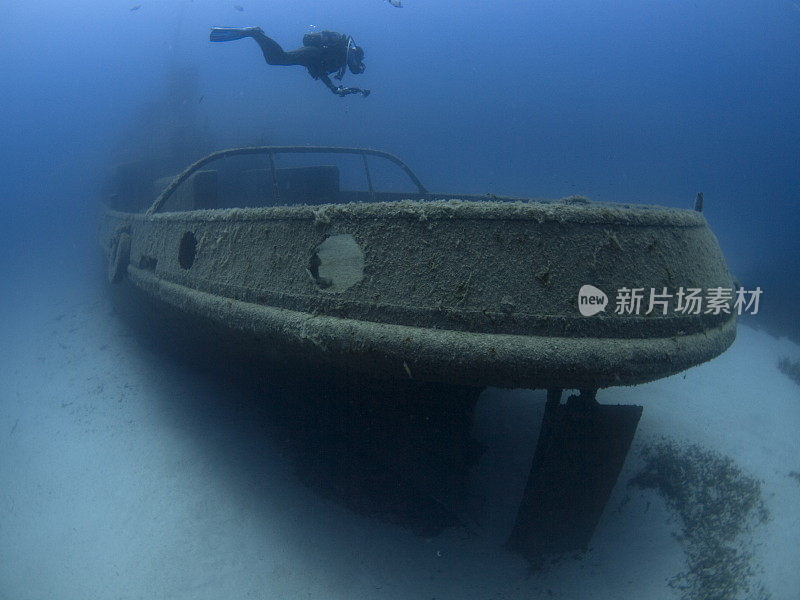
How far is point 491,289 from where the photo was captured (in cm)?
190

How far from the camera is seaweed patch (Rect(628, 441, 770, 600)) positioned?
8.76 feet

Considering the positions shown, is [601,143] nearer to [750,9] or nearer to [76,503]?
[750,9]

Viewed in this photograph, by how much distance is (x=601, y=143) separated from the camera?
94.8 metres

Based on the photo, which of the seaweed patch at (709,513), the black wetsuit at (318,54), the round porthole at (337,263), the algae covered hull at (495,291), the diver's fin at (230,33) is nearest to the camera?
the algae covered hull at (495,291)

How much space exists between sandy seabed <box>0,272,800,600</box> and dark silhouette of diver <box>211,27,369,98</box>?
5783 mm

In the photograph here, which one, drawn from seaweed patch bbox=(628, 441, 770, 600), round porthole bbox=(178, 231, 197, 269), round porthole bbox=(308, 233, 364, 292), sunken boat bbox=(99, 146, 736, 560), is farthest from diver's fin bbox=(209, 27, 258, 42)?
seaweed patch bbox=(628, 441, 770, 600)

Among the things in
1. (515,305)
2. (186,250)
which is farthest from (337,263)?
(186,250)

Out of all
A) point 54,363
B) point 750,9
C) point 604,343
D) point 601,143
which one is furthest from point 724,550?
point 750,9

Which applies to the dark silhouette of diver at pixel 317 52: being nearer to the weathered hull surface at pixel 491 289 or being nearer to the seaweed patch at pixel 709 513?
the weathered hull surface at pixel 491 289

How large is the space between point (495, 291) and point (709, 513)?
2.63 metres

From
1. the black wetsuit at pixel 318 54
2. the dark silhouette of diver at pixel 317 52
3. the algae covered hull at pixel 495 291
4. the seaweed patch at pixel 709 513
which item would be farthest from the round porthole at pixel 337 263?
the black wetsuit at pixel 318 54

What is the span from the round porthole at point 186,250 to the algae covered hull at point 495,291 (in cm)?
140

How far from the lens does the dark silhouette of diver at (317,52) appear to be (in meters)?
7.60

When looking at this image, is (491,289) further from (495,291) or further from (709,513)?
(709,513)
